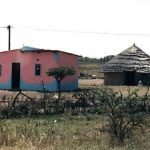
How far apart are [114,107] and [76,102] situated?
897 cm

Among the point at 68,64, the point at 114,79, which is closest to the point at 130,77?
the point at 114,79

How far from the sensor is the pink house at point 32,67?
4084 centimetres

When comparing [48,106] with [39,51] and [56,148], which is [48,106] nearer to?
[56,148]

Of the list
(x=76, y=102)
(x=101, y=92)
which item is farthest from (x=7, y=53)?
(x=101, y=92)

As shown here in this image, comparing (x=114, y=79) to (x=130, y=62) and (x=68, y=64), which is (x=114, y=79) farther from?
(x=68, y=64)

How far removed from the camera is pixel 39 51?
1620 inches

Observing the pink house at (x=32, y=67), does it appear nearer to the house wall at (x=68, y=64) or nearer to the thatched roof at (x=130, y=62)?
the house wall at (x=68, y=64)

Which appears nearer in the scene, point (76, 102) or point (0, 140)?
point (0, 140)

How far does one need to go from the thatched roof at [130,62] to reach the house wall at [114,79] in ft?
2.23

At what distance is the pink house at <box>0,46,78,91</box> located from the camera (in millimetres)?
40844

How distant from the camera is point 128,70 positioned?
5259 centimetres

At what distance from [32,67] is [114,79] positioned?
15.0 meters

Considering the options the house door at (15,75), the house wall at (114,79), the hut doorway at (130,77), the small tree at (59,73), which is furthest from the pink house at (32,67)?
the hut doorway at (130,77)

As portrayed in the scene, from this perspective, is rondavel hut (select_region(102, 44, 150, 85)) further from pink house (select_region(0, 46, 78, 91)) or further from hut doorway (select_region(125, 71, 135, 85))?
pink house (select_region(0, 46, 78, 91))
